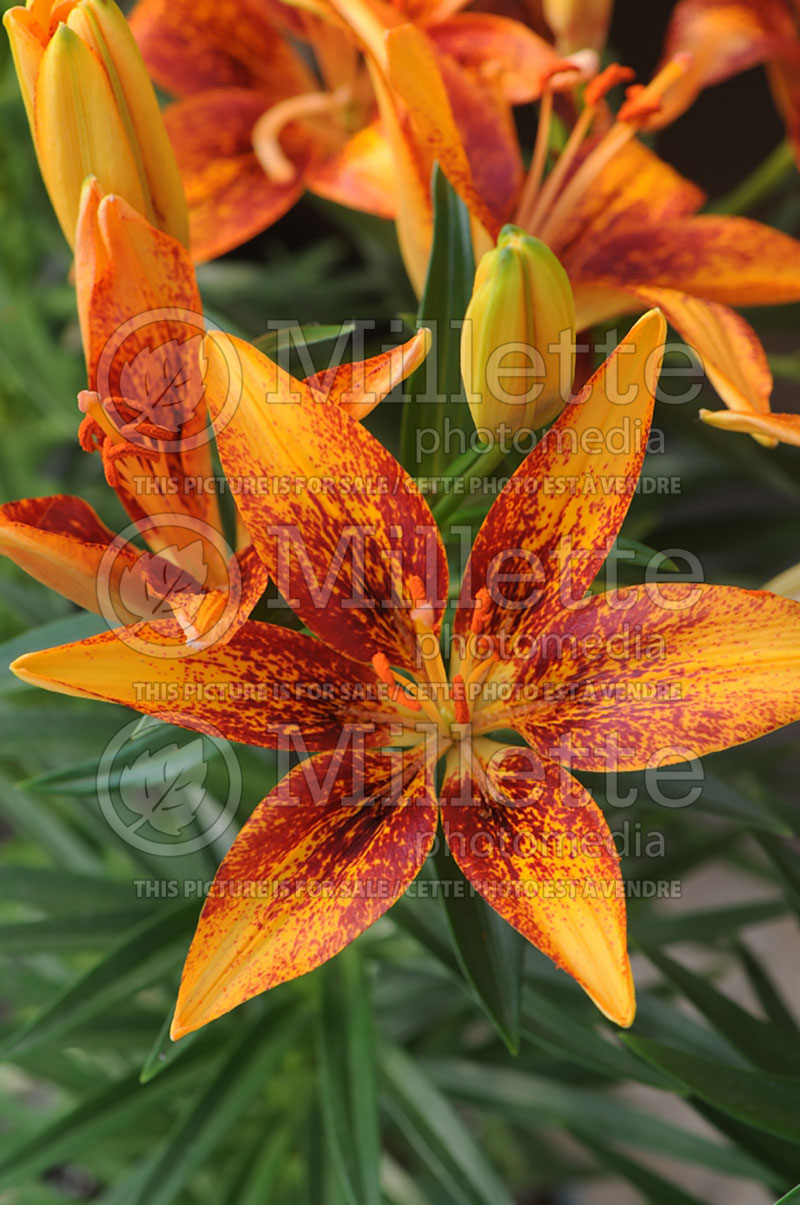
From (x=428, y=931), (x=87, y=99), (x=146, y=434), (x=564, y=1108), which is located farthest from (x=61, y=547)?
(x=564, y=1108)

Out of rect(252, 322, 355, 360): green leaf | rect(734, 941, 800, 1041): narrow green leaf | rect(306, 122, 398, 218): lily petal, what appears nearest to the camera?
rect(252, 322, 355, 360): green leaf

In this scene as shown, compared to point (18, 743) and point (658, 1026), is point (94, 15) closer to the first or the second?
point (18, 743)

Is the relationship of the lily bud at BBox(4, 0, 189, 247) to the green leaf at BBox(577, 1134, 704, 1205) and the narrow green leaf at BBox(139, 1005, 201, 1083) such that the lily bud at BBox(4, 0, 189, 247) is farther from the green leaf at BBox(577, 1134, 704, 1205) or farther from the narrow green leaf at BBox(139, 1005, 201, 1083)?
the green leaf at BBox(577, 1134, 704, 1205)

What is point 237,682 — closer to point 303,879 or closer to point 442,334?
point 303,879

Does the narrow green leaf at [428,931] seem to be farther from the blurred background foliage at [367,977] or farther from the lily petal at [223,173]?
the lily petal at [223,173]

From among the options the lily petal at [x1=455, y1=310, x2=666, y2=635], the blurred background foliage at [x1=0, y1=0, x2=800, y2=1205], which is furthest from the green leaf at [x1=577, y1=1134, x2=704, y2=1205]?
the lily petal at [x1=455, y1=310, x2=666, y2=635]
